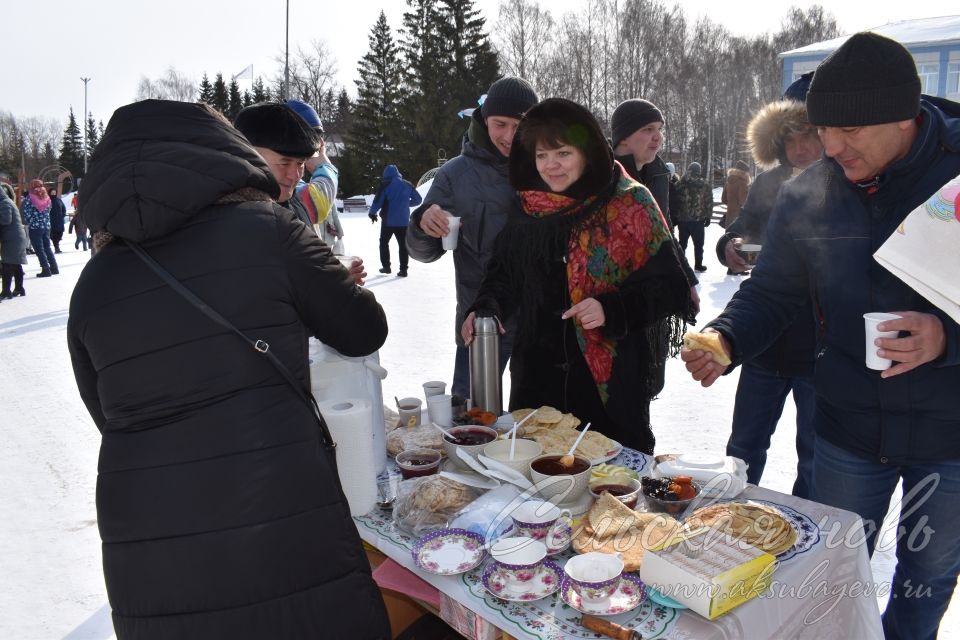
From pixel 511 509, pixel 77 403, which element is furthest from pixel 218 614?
pixel 77 403


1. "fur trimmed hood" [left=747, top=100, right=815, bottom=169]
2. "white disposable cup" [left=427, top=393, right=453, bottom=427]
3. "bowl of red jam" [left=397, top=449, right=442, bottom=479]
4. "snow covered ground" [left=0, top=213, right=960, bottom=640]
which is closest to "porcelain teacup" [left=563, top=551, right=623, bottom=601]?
"bowl of red jam" [left=397, top=449, right=442, bottom=479]

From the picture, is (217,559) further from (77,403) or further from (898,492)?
(77,403)

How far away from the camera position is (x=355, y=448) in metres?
1.75

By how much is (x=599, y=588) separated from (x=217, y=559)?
2.58 feet

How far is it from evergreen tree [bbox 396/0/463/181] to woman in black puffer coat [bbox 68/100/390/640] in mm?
37361

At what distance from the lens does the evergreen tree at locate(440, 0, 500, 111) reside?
128ft

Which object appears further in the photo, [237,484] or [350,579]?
[350,579]

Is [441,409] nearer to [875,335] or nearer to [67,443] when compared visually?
[875,335]

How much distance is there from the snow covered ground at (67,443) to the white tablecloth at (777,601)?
1211 mm

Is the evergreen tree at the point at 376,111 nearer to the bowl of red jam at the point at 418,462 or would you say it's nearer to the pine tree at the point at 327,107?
the pine tree at the point at 327,107

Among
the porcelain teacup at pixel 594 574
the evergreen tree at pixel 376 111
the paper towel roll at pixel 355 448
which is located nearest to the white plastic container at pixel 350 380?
the paper towel roll at pixel 355 448

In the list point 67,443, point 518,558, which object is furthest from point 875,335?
point 67,443

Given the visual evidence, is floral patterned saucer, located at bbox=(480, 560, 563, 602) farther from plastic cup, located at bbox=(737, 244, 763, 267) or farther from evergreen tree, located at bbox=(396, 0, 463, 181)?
evergreen tree, located at bbox=(396, 0, 463, 181)

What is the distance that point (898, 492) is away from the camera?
3324 mm
